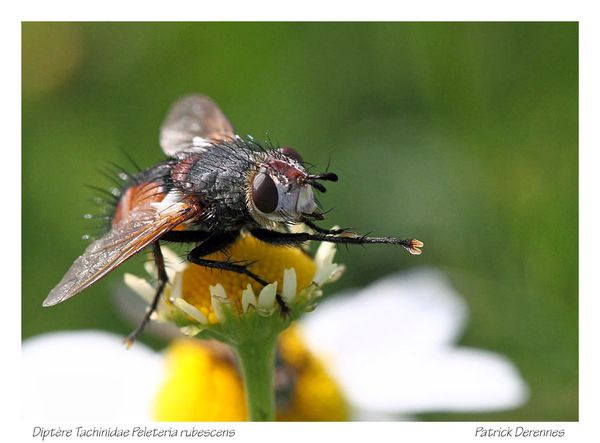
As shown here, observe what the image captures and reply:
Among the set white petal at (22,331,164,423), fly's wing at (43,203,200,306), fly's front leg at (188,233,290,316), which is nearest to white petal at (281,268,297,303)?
fly's front leg at (188,233,290,316)

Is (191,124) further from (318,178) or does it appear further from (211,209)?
(318,178)

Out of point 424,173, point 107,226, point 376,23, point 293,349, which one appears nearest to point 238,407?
point 293,349

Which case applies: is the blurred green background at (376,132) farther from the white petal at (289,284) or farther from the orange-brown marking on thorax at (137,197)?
the white petal at (289,284)

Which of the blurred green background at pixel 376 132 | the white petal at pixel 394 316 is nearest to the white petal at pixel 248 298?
the white petal at pixel 394 316

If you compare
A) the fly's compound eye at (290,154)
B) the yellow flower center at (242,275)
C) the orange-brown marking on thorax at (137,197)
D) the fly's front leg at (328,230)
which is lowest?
the yellow flower center at (242,275)

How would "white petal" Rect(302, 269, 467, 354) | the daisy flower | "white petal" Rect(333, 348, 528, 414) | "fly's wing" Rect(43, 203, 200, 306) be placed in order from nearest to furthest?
"fly's wing" Rect(43, 203, 200, 306) → the daisy flower → "white petal" Rect(333, 348, 528, 414) → "white petal" Rect(302, 269, 467, 354)

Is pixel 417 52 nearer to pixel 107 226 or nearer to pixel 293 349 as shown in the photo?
pixel 293 349

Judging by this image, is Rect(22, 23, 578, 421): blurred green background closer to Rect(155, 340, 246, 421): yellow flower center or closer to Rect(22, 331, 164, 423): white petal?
Rect(22, 331, 164, 423): white petal
